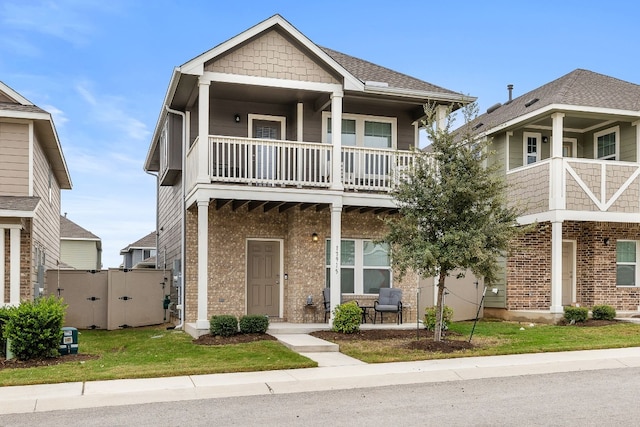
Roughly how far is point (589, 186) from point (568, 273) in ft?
10.6

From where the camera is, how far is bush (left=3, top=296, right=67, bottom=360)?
11297 millimetres

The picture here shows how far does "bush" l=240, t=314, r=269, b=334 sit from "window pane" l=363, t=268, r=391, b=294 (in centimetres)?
369

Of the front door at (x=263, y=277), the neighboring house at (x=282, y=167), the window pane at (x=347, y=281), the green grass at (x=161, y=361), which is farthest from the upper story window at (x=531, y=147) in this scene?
the green grass at (x=161, y=361)

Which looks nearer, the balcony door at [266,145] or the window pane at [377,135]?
the balcony door at [266,145]

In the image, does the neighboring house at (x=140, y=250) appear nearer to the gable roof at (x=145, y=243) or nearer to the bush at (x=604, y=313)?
the gable roof at (x=145, y=243)

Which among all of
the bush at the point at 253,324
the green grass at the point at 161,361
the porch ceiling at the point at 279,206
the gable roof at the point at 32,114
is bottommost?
the green grass at the point at 161,361

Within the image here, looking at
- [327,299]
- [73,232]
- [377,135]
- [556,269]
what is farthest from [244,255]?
[73,232]

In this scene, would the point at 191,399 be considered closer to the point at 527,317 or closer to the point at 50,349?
the point at 50,349

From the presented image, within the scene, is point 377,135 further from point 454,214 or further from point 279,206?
point 454,214

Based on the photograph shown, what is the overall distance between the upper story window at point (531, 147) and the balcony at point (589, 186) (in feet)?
6.16

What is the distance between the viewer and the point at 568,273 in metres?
19.5

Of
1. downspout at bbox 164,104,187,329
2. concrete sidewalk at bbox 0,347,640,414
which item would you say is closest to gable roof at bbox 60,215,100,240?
downspout at bbox 164,104,187,329

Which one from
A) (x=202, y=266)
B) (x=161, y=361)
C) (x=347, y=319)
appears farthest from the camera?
(x=347, y=319)

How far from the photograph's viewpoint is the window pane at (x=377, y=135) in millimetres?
17438
